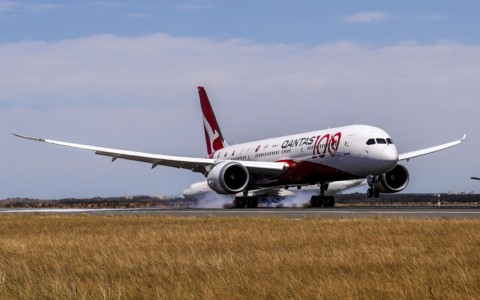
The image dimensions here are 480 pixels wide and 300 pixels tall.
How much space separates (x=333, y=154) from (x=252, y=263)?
112ft

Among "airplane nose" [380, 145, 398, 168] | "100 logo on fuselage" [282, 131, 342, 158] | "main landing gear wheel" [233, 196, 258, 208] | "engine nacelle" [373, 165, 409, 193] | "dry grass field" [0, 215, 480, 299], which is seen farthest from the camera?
"main landing gear wheel" [233, 196, 258, 208]

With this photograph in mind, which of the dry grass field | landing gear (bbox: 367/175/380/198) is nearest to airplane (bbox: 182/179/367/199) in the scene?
landing gear (bbox: 367/175/380/198)

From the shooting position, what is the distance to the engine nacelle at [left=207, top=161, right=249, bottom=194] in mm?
52719

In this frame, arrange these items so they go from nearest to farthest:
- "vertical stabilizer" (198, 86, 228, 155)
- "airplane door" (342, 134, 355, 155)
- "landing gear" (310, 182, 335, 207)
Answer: "airplane door" (342, 134, 355, 155) < "landing gear" (310, 182, 335, 207) < "vertical stabilizer" (198, 86, 228, 155)

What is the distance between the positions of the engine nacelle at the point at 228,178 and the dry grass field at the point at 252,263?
24.5 metres

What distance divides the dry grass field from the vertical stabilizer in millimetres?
39250

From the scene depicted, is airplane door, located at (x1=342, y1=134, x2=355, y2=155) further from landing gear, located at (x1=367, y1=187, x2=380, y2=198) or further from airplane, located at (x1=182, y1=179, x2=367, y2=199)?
airplane, located at (x1=182, y1=179, x2=367, y2=199)

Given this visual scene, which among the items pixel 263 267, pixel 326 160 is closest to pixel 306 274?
pixel 263 267

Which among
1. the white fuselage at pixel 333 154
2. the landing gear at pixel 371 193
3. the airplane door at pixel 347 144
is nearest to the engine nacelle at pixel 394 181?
the white fuselage at pixel 333 154

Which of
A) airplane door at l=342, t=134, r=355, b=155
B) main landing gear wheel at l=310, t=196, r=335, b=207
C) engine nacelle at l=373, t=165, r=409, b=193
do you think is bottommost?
main landing gear wheel at l=310, t=196, r=335, b=207

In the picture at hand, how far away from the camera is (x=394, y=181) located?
54.1 metres

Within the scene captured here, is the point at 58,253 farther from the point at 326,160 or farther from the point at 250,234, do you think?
the point at 326,160

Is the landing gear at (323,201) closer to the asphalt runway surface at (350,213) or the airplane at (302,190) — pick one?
the asphalt runway surface at (350,213)

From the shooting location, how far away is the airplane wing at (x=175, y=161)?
54.7 m
